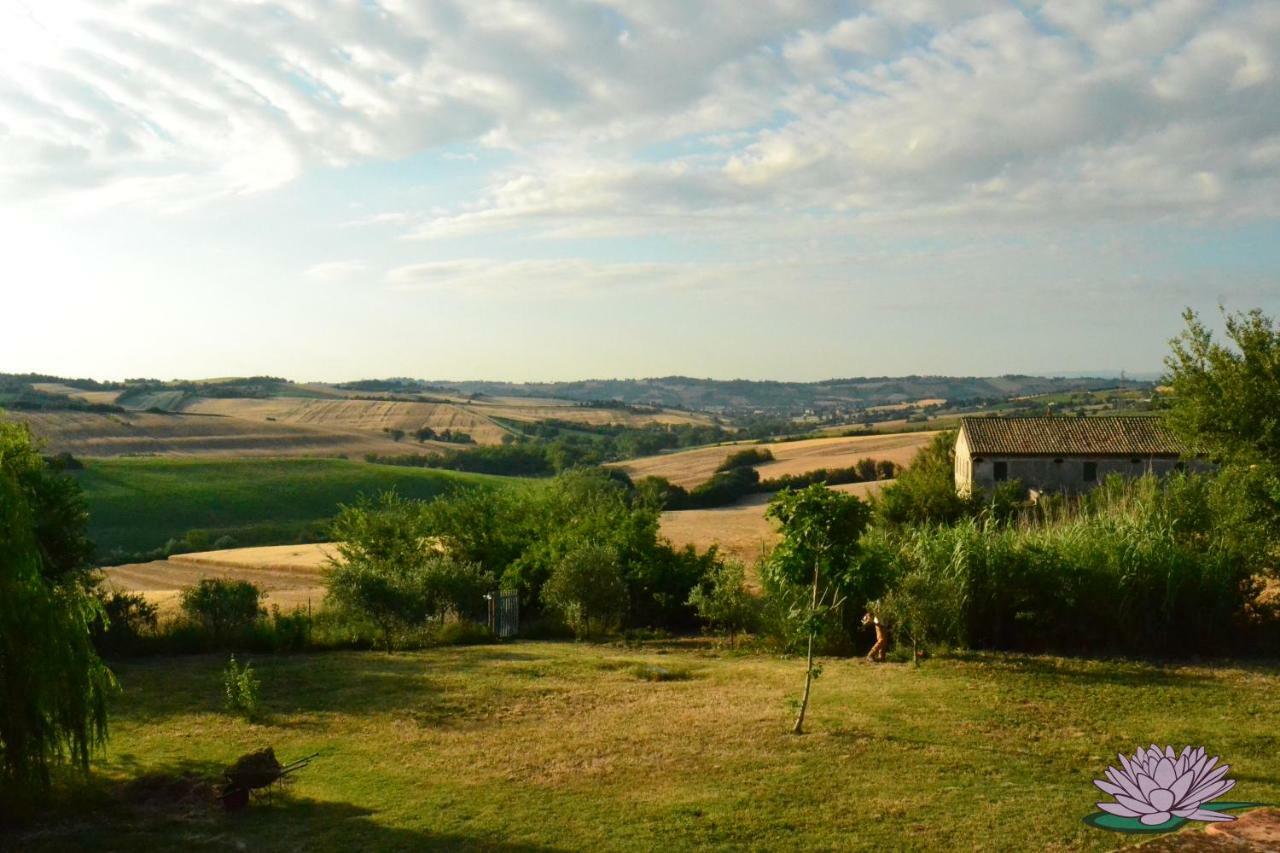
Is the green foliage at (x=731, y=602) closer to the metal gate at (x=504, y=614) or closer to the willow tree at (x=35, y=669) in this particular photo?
the metal gate at (x=504, y=614)

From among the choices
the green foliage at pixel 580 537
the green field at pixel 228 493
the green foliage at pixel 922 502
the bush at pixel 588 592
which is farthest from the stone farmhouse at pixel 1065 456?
the green field at pixel 228 493

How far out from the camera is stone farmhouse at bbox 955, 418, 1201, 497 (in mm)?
50781

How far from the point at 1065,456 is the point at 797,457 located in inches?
1232

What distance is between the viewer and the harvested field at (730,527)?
41.8 m

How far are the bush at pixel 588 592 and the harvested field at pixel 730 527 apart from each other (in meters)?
11.9

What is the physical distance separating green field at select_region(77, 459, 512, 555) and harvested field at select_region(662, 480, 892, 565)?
15.7 m

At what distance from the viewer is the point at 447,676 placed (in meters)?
17.8

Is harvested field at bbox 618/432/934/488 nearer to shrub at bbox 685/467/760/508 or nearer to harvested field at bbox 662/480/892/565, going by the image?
shrub at bbox 685/467/760/508

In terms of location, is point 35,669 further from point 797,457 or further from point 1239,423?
point 797,457

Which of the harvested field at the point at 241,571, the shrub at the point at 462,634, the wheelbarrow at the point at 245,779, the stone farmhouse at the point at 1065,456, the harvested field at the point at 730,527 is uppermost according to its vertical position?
the stone farmhouse at the point at 1065,456

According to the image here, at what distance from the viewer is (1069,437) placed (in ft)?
172

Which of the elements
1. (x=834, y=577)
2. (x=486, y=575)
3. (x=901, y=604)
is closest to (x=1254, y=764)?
(x=834, y=577)

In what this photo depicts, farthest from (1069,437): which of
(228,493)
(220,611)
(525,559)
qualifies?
(228,493)

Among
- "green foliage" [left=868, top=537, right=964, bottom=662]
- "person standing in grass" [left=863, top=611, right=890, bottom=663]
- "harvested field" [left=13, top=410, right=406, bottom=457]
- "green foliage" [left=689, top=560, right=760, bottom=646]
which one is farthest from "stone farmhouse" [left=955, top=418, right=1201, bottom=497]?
"harvested field" [left=13, top=410, right=406, bottom=457]
